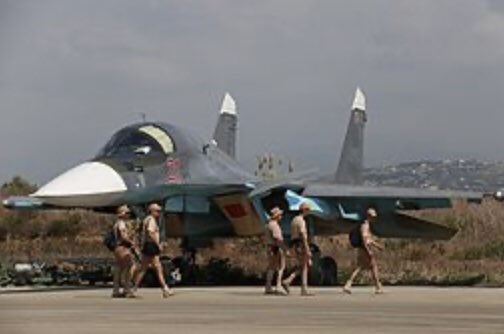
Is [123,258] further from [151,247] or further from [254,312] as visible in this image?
[254,312]

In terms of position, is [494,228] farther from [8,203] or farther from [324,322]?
[324,322]

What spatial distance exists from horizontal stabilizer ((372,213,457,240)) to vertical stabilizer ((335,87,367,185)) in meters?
4.91

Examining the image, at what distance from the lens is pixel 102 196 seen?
22969 mm

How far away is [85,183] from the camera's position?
22.8 metres

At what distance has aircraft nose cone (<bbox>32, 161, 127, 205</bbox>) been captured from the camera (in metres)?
22.6

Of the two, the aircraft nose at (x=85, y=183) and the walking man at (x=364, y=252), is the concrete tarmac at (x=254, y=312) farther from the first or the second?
the aircraft nose at (x=85, y=183)

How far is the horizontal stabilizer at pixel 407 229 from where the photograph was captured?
27.8 meters

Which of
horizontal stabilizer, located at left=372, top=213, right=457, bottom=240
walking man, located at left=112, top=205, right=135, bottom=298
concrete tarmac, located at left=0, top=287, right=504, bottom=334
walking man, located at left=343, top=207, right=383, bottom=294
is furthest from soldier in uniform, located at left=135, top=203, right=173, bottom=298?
horizontal stabilizer, located at left=372, top=213, right=457, bottom=240

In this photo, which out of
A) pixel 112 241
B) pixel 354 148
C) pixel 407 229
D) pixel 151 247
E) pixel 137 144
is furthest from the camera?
pixel 354 148

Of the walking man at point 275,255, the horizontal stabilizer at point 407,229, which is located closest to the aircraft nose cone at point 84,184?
the walking man at point 275,255

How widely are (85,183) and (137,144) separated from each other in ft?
6.31

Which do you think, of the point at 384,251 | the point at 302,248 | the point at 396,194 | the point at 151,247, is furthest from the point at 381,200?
the point at 384,251

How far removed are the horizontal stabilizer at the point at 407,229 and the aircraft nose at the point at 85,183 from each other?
24.3ft

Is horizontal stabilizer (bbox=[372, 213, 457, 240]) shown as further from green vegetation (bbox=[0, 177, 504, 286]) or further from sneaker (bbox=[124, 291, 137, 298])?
sneaker (bbox=[124, 291, 137, 298])
